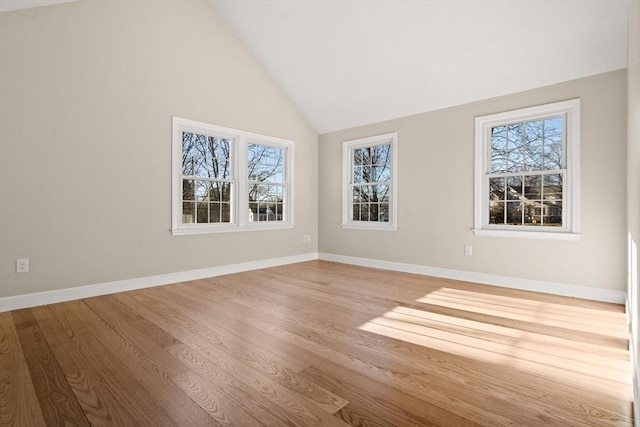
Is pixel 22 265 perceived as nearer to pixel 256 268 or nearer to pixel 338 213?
pixel 256 268

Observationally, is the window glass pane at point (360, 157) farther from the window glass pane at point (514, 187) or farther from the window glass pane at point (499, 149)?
the window glass pane at point (514, 187)

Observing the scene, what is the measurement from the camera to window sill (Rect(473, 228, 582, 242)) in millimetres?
3492

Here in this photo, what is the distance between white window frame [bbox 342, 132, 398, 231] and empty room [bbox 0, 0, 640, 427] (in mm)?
43

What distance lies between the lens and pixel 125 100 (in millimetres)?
3639

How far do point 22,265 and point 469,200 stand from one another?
16.0 feet

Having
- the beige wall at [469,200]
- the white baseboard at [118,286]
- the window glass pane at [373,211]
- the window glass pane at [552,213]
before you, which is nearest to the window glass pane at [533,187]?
the window glass pane at [552,213]

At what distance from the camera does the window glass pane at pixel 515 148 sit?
391 centimetres

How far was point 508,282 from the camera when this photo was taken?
3904 millimetres

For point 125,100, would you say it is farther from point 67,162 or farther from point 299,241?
point 299,241

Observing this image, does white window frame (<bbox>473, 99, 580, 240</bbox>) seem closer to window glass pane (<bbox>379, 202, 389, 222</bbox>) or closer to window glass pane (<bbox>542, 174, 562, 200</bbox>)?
window glass pane (<bbox>542, 174, 562, 200</bbox>)

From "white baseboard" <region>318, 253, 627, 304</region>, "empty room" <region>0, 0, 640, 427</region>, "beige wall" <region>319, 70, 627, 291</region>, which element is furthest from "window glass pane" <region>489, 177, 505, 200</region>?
"white baseboard" <region>318, 253, 627, 304</region>

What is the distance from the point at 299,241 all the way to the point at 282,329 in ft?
10.8

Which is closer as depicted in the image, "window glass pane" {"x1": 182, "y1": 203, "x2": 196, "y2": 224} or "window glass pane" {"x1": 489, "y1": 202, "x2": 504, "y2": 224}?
"window glass pane" {"x1": 489, "y1": 202, "x2": 504, "y2": 224}

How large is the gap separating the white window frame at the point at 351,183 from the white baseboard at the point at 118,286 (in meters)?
1.50
